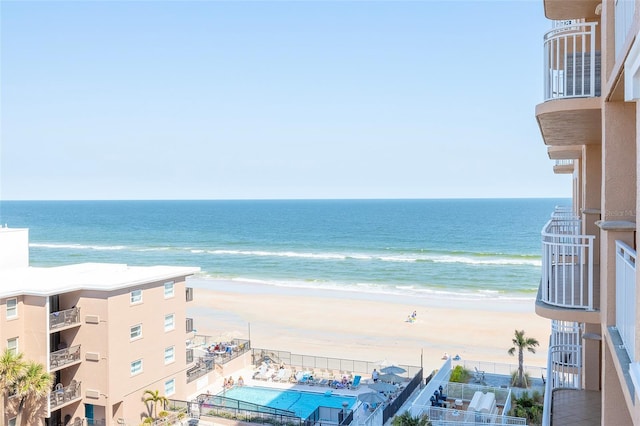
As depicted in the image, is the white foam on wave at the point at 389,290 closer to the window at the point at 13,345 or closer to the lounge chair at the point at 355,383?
the lounge chair at the point at 355,383

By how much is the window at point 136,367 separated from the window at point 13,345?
390cm

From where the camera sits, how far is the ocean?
62.0 m

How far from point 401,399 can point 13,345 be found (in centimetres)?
1484

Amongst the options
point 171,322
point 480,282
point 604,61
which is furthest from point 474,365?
point 480,282

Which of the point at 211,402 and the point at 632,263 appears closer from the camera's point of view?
the point at 632,263

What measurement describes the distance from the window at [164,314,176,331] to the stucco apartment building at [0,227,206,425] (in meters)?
0.04

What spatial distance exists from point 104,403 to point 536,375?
67.1 ft

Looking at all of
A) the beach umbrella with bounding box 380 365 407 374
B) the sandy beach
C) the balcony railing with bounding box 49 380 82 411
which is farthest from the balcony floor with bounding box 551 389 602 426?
the sandy beach

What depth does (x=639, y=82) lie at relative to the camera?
405 centimetres

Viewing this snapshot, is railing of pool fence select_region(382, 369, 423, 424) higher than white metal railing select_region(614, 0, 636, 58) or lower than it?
lower

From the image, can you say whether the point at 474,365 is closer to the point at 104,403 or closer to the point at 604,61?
the point at 104,403

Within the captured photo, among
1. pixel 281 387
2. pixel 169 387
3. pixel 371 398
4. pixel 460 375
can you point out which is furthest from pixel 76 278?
pixel 460 375

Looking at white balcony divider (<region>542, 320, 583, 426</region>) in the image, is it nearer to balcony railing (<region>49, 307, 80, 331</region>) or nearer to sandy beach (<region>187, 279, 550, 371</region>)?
balcony railing (<region>49, 307, 80, 331</region>)

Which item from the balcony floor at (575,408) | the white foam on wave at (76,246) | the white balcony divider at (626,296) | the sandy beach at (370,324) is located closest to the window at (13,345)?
the sandy beach at (370,324)
